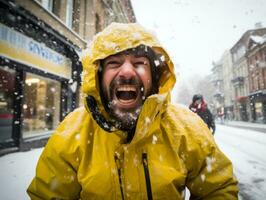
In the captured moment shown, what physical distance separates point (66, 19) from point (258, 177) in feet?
31.0

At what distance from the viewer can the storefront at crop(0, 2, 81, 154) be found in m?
→ 6.94

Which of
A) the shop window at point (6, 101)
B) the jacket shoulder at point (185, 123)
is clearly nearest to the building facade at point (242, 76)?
the shop window at point (6, 101)

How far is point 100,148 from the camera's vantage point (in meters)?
1.99

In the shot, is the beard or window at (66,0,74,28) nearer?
the beard

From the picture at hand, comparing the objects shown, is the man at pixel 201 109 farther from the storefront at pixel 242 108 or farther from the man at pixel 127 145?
the storefront at pixel 242 108

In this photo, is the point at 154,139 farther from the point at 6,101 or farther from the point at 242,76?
the point at 242,76

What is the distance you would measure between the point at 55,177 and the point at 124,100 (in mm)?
834

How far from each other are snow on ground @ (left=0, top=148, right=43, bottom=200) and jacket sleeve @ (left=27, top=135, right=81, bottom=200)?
2039 mm

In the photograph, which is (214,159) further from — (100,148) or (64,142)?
(64,142)

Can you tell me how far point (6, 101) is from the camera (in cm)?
710

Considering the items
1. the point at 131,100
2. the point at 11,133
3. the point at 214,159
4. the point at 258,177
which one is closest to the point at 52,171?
the point at 131,100

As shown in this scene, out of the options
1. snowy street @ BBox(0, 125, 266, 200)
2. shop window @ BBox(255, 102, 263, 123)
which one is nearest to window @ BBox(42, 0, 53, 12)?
snowy street @ BBox(0, 125, 266, 200)

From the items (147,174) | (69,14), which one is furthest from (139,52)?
(69,14)

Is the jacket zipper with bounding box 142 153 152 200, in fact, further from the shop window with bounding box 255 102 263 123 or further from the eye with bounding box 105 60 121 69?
the shop window with bounding box 255 102 263 123
